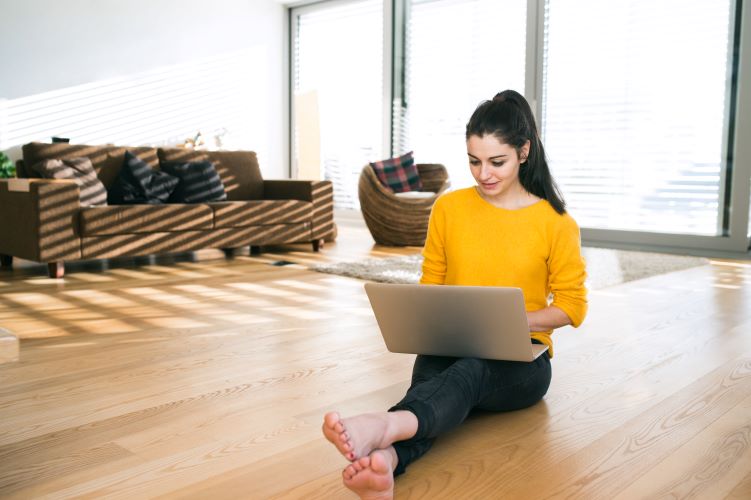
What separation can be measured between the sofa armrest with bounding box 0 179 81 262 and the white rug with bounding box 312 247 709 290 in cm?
145

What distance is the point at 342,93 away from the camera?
321 inches

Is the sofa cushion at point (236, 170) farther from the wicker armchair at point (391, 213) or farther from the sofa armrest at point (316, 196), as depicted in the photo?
the wicker armchair at point (391, 213)

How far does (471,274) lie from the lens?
1.77 meters

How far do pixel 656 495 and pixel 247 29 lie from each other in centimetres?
755

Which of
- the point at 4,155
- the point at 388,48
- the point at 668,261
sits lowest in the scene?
the point at 668,261

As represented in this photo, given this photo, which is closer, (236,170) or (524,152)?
(524,152)

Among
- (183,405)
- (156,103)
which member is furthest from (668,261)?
(156,103)

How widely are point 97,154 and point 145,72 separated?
2.35m

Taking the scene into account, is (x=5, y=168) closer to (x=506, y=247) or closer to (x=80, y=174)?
(x=80, y=174)

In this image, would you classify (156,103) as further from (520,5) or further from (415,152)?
(520,5)

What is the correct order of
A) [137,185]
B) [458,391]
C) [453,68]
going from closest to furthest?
[458,391] → [137,185] → [453,68]

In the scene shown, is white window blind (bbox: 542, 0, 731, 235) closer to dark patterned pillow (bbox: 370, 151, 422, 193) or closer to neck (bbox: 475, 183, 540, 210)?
dark patterned pillow (bbox: 370, 151, 422, 193)

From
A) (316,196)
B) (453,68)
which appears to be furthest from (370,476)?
(453,68)

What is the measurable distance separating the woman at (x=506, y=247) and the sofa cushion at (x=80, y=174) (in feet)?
11.1
